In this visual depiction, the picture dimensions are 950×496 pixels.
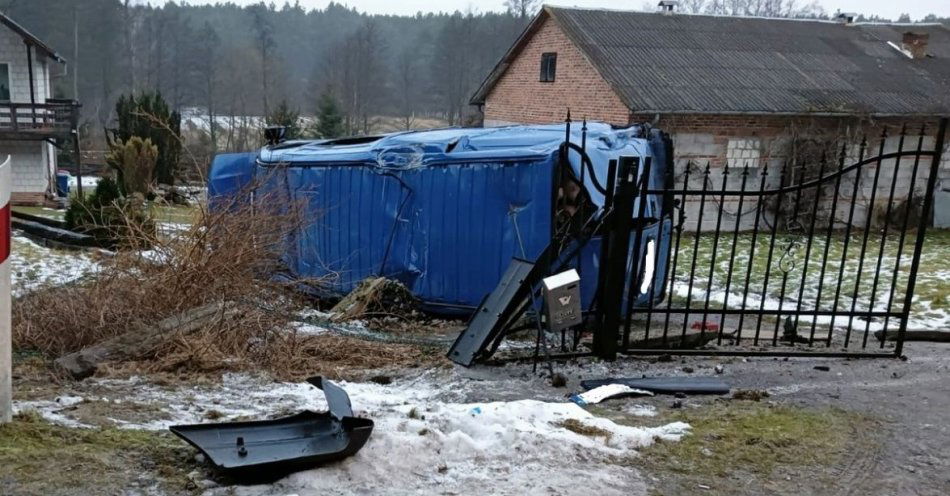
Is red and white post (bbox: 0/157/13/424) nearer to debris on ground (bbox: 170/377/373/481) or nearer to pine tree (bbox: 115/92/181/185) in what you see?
debris on ground (bbox: 170/377/373/481)

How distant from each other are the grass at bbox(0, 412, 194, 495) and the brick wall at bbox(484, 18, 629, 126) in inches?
606

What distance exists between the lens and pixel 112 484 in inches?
112

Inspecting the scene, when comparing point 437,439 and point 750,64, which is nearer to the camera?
point 437,439

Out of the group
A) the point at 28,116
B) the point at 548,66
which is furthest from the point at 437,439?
the point at 28,116

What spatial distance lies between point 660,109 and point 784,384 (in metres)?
12.6

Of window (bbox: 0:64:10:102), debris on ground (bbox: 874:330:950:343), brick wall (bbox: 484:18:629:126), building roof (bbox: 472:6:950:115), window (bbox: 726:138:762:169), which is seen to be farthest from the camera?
window (bbox: 0:64:10:102)

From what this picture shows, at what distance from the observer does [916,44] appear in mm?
22156

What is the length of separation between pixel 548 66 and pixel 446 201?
13.6 meters

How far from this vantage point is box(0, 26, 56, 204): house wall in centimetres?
2419

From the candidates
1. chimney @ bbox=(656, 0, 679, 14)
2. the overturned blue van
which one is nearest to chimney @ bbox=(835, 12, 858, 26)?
Result: chimney @ bbox=(656, 0, 679, 14)

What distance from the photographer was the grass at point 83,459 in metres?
2.80

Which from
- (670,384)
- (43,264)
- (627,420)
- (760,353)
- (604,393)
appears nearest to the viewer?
(627,420)

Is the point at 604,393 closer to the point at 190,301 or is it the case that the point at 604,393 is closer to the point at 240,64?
the point at 190,301

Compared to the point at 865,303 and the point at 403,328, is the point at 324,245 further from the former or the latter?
the point at 865,303
